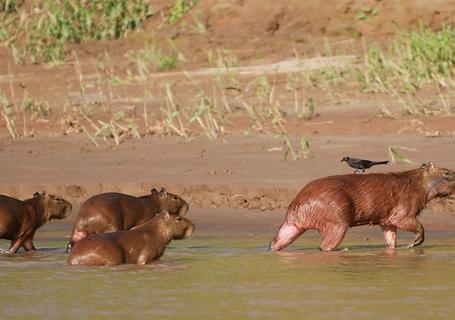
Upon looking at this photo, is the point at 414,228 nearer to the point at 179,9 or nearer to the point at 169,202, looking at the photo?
the point at 169,202

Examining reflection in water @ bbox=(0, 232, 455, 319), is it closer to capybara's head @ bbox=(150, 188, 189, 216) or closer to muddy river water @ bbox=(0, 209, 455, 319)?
muddy river water @ bbox=(0, 209, 455, 319)

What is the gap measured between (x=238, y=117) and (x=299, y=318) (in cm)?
1008

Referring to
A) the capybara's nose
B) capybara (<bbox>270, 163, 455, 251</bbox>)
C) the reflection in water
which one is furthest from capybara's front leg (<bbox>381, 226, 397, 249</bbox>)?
the capybara's nose

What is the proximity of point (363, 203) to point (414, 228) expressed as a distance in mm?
468

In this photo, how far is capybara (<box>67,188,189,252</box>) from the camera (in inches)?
423

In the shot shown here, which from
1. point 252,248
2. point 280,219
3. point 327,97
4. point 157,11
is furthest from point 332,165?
point 157,11

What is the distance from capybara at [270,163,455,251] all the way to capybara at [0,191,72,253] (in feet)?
6.31

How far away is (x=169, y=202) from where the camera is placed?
11.5 metres

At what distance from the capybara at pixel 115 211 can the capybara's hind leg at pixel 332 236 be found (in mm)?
1493

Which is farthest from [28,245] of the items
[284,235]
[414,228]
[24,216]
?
[414,228]

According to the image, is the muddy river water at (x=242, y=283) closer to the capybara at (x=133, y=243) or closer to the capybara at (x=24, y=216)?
the capybara at (x=133, y=243)

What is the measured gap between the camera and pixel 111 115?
17.9 metres

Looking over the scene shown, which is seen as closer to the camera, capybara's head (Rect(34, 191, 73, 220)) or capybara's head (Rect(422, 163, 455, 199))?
capybara's head (Rect(422, 163, 455, 199))

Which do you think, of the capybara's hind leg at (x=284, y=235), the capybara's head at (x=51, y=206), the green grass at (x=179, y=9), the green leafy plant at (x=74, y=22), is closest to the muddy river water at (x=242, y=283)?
the capybara's hind leg at (x=284, y=235)
